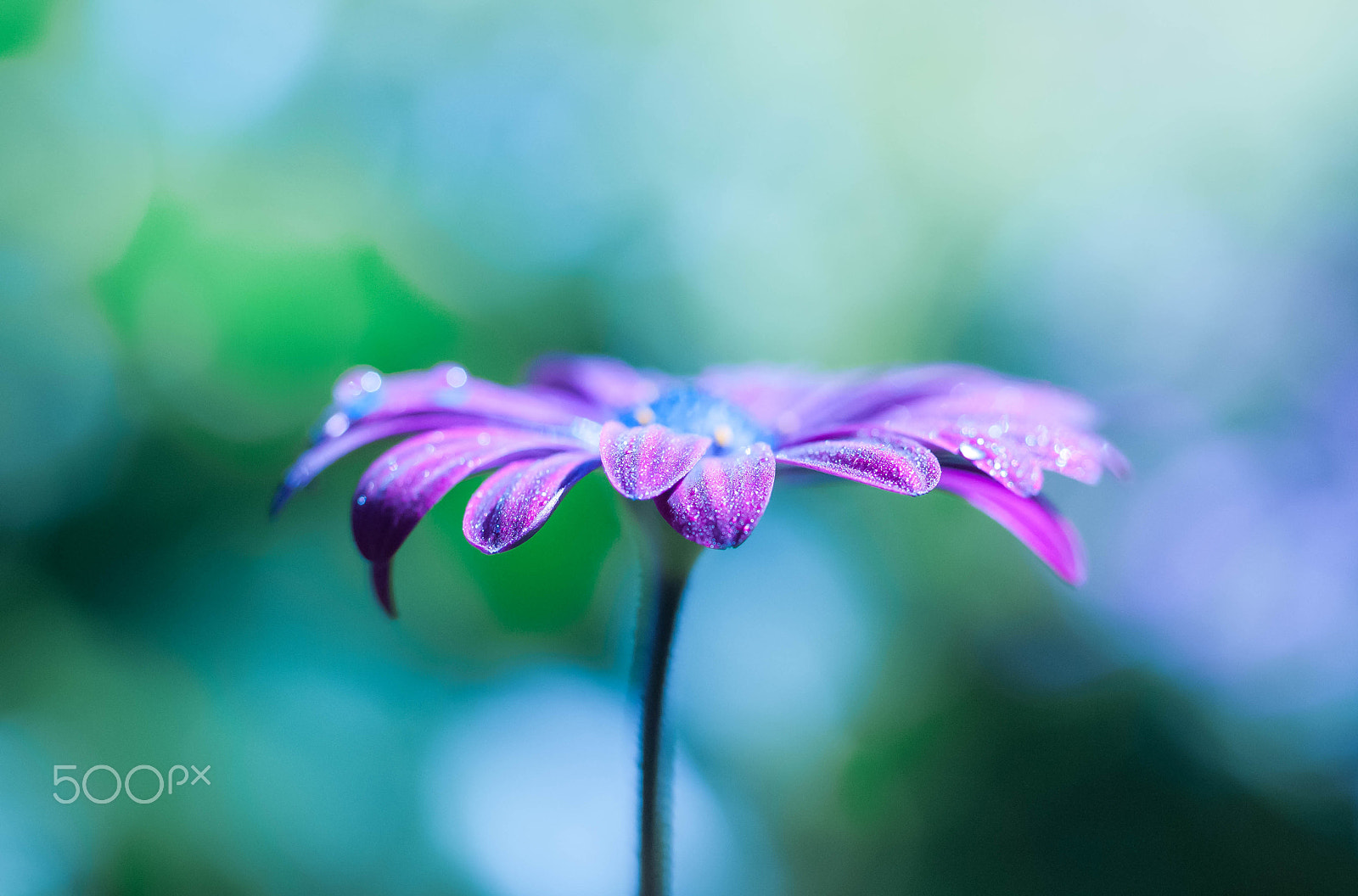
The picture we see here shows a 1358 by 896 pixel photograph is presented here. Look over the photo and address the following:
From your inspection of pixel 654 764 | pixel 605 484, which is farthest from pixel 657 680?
pixel 605 484

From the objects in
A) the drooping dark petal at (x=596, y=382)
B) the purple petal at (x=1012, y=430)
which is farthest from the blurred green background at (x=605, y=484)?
the purple petal at (x=1012, y=430)

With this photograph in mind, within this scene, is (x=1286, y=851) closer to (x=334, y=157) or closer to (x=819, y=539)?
(x=819, y=539)

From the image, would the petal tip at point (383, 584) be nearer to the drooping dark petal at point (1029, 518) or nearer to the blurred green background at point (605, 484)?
the drooping dark petal at point (1029, 518)

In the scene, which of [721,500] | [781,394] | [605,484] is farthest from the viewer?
[605,484]

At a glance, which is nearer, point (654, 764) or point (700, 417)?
point (654, 764)

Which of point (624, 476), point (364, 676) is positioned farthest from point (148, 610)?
point (624, 476)

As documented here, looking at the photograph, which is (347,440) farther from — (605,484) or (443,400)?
(605,484)
